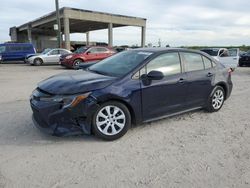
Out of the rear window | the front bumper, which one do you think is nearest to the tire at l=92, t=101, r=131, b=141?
the front bumper

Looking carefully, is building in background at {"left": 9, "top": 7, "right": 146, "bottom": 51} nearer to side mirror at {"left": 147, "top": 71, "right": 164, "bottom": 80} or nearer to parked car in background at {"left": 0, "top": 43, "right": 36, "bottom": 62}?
parked car in background at {"left": 0, "top": 43, "right": 36, "bottom": 62}

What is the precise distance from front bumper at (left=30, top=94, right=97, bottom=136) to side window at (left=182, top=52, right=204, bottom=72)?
2211 mm

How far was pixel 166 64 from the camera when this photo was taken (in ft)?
15.7

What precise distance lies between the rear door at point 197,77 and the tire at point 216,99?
0.66 ft

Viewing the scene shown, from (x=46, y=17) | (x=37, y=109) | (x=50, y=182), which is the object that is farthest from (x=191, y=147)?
(x=46, y=17)

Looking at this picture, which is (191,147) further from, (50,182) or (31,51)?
(31,51)

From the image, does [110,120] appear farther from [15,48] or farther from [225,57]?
[15,48]

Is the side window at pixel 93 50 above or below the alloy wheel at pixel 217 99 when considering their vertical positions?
above

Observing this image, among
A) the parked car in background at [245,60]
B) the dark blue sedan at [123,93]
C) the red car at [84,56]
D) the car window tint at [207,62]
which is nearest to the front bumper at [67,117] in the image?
the dark blue sedan at [123,93]

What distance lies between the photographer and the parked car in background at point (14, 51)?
2245cm

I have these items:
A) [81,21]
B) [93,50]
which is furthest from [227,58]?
[81,21]

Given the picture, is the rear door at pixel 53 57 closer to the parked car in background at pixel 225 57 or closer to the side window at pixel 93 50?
the side window at pixel 93 50

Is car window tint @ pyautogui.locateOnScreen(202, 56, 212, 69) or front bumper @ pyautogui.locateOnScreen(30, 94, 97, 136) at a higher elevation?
car window tint @ pyautogui.locateOnScreen(202, 56, 212, 69)

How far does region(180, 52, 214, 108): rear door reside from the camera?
507 centimetres
